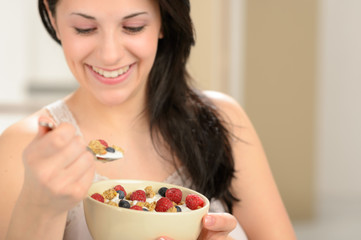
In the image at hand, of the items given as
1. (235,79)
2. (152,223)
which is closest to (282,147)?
(235,79)

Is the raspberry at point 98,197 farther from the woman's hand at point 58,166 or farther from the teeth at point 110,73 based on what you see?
the teeth at point 110,73

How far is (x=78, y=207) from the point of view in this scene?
4.41ft

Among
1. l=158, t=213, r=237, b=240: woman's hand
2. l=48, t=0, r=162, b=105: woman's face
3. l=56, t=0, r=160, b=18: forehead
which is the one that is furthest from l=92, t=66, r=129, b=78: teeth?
l=158, t=213, r=237, b=240: woman's hand

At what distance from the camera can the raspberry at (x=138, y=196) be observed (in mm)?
1006

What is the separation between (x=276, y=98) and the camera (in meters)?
3.46

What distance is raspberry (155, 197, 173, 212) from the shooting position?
3.16 feet

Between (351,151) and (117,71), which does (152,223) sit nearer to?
(117,71)

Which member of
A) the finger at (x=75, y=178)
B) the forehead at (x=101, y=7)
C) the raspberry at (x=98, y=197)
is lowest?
the raspberry at (x=98, y=197)

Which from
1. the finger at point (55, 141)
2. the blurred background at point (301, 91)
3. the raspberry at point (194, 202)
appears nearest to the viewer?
the finger at point (55, 141)

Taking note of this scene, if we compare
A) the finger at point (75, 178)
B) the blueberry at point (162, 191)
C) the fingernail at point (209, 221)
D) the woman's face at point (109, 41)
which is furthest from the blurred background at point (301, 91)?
the finger at point (75, 178)

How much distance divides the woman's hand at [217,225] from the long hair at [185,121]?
455 mm

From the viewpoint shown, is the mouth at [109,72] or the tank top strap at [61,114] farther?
the tank top strap at [61,114]

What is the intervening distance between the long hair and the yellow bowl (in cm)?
55

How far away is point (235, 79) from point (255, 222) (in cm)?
191
